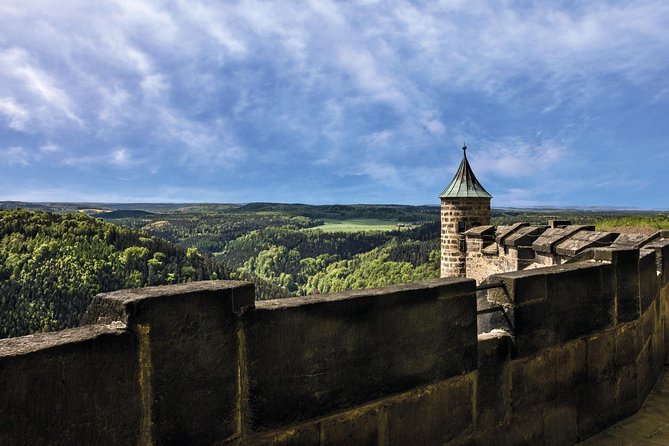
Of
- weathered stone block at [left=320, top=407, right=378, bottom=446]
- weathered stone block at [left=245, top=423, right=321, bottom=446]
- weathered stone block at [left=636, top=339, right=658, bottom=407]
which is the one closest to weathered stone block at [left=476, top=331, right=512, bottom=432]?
weathered stone block at [left=320, top=407, right=378, bottom=446]

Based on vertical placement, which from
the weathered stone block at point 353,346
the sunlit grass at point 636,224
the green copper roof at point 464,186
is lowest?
the weathered stone block at point 353,346

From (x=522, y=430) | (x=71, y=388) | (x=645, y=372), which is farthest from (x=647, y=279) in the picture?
(x=71, y=388)

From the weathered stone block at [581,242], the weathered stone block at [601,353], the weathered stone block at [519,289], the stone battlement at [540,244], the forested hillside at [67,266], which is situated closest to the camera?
the weathered stone block at [519,289]

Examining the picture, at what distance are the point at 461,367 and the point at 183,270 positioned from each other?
Answer: 59474mm

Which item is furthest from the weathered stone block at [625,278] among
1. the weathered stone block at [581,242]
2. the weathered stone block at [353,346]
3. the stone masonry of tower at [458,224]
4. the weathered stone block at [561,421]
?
the stone masonry of tower at [458,224]

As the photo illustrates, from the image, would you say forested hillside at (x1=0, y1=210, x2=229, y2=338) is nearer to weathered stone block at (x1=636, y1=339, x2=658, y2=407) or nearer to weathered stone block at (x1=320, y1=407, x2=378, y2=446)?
weathered stone block at (x1=636, y1=339, x2=658, y2=407)

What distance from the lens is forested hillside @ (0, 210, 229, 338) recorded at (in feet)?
177

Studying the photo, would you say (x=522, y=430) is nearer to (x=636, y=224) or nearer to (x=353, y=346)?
(x=353, y=346)

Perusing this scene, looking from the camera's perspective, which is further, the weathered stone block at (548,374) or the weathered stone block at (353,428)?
the weathered stone block at (548,374)

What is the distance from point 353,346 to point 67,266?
68.8 meters

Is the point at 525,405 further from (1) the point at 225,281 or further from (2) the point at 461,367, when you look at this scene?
(1) the point at 225,281

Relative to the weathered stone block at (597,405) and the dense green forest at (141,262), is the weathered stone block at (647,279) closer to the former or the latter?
the weathered stone block at (597,405)

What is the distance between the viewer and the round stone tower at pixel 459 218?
18203mm

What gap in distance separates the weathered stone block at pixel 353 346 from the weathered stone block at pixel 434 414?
8 cm
